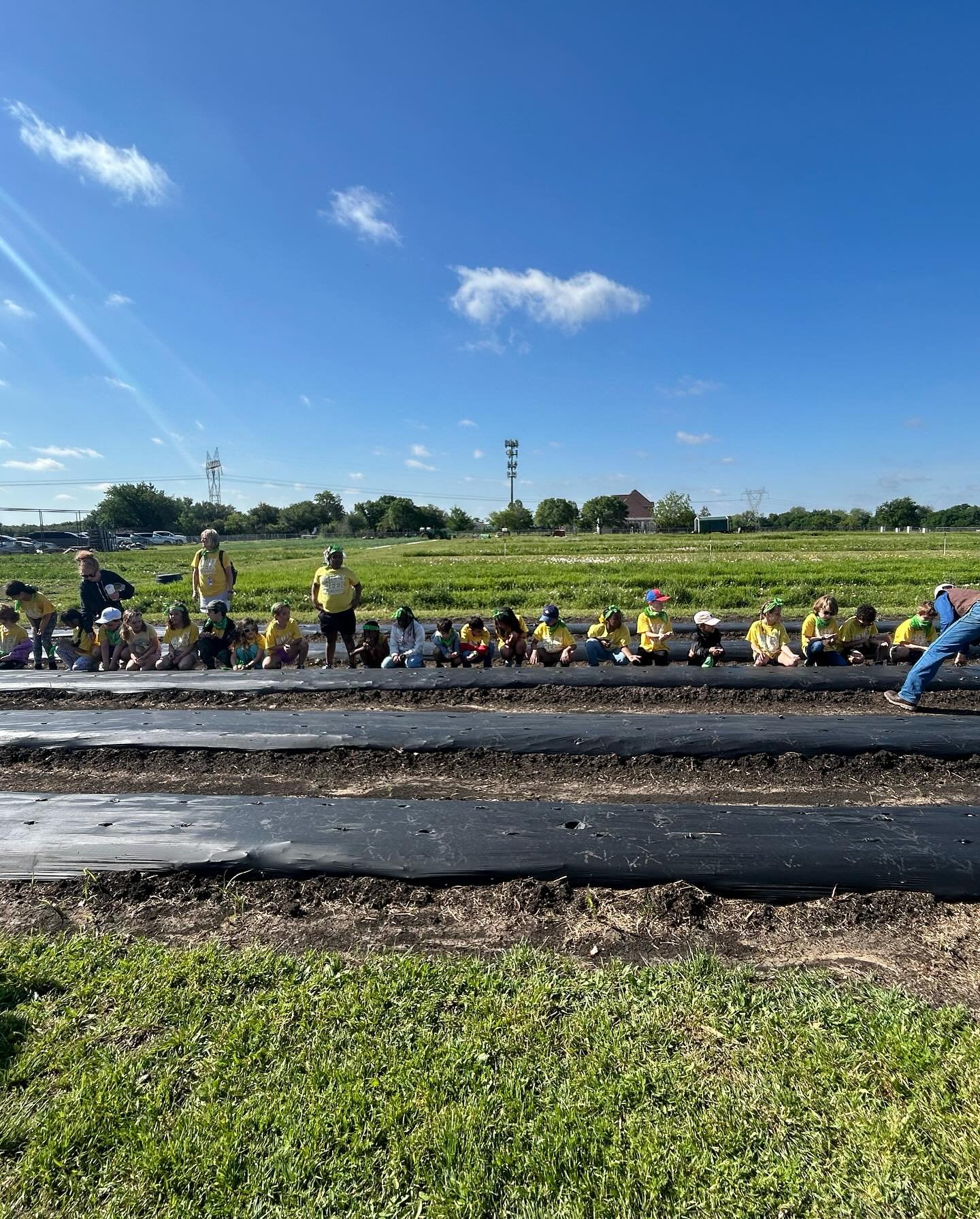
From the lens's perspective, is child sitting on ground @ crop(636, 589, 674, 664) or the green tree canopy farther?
the green tree canopy

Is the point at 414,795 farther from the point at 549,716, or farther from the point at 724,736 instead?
the point at 724,736

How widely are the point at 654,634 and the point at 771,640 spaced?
4.83ft

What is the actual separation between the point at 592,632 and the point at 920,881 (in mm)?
5072

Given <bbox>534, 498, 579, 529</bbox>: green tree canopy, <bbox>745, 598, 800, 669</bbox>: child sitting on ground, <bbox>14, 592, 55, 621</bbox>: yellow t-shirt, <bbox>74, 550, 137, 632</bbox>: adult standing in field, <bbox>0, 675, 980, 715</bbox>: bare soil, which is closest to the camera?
<bbox>0, 675, 980, 715</bbox>: bare soil

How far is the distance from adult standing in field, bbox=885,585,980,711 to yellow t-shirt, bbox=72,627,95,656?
1004 centimetres

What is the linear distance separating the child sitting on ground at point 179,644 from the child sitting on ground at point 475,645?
371cm

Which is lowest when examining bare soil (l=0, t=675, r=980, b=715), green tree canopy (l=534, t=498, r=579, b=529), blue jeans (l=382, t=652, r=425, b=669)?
bare soil (l=0, t=675, r=980, b=715)

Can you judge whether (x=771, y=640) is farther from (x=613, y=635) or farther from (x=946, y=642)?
(x=946, y=642)

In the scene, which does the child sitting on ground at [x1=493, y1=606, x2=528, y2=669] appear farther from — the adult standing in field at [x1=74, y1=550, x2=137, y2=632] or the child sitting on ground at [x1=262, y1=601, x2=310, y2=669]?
the adult standing in field at [x1=74, y1=550, x2=137, y2=632]

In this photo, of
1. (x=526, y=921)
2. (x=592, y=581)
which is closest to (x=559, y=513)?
(x=592, y=581)

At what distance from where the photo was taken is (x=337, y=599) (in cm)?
779

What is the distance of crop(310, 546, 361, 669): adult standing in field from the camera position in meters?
7.73

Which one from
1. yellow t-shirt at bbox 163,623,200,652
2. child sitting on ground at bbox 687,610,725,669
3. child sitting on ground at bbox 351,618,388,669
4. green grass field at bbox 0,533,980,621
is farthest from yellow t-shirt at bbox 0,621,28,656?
child sitting on ground at bbox 687,610,725,669

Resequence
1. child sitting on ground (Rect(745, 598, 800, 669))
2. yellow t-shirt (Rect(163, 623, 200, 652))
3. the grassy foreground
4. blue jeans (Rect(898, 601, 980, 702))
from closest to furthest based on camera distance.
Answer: the grassy foreground → blue jeans (Rect(898, 601, 980, 702)) → child sitting on ground (Rect(745, 598, 800, 669)) → yellow t-shirt (Rect(163, 623, 200, 652))
